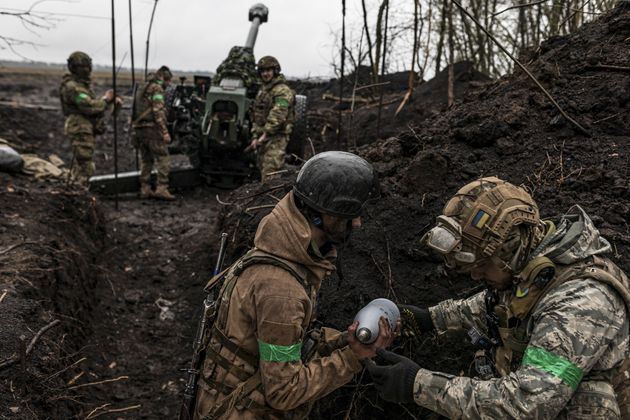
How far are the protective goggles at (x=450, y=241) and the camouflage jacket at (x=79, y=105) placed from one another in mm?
7710

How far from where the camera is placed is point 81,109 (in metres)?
8.75

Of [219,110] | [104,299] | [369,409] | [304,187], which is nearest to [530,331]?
[304,187]

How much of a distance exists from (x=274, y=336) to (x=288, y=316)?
4.0 inches

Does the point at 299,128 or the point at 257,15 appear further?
the point at 257,15

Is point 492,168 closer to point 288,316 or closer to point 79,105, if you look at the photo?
point 288,316

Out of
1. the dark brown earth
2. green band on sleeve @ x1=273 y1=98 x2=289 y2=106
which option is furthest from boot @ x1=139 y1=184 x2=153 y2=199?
green band on sleeve @ x1=273 y1=98 x2=289 y2=106

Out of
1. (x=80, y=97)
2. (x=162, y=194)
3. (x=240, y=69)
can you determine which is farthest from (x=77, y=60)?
(x=240, y=69)

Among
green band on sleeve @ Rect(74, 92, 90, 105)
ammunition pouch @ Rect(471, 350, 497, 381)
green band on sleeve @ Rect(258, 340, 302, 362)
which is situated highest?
green band on sleeve @ Rect(74, 92, 90, 105)

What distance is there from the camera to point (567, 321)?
2.09 m

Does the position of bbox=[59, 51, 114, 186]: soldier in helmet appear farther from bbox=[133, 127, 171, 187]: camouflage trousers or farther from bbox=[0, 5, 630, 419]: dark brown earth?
bbox=[0, 5, 630, 419]: dark brown earth

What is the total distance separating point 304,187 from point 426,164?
2.13 m

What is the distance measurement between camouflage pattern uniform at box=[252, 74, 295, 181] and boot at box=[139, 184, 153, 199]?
2303 millimetres

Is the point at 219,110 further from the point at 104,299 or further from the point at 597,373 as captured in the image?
the point at 597,373

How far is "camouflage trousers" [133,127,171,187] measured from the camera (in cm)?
956
